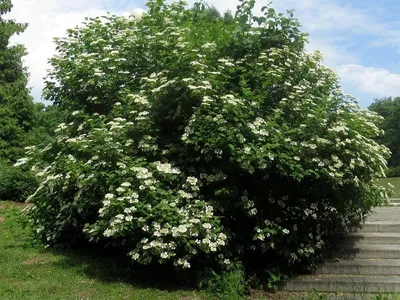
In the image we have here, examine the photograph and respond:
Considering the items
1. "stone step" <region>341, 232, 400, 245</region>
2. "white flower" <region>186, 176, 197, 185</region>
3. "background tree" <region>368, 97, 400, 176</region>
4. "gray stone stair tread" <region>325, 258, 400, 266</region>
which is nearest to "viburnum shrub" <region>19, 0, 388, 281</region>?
"white flower" <region>186, 176, 197, 185</region>

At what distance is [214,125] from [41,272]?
3.31 metres

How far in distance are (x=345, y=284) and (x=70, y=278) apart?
3.98 meters

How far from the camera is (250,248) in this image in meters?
8.19

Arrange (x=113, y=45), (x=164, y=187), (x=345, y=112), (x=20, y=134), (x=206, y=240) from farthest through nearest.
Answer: (x=20, y=134)
(x=113, y=45)
(x=345, y=112)
(x=164, y=187)
(x=206, y=240)

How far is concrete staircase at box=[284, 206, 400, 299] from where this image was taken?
27.2 ft

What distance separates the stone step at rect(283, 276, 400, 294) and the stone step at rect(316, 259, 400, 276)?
204mm

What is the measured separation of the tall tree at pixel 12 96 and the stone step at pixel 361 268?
18.4 m

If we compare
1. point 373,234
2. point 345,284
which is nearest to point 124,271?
point 345,284

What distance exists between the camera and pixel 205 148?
7.50m

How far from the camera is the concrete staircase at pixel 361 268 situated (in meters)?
8.30

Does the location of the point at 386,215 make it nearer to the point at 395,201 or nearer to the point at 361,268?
the point at 361,268

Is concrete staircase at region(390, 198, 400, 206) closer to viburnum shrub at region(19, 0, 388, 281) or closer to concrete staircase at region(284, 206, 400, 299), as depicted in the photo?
concrete staircase at region(284, 206, 400, 299)

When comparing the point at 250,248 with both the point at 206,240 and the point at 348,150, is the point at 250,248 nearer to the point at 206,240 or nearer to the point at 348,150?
the point at 206,240

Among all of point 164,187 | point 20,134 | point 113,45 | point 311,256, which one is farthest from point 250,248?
point 20,134
